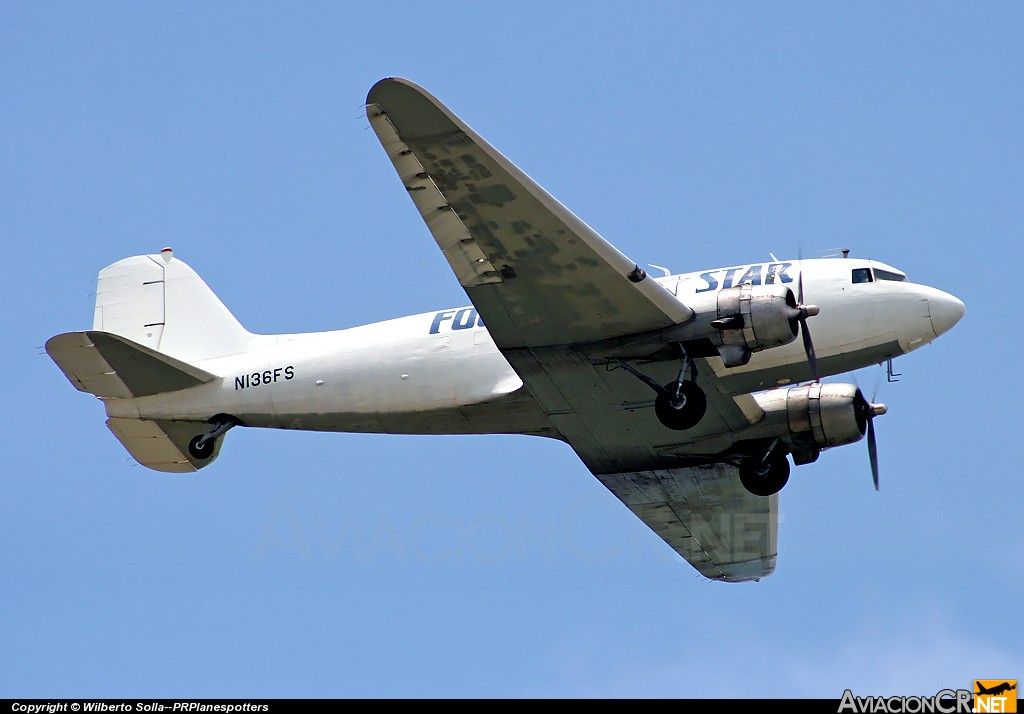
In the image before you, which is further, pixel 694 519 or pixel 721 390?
pixel 694 519

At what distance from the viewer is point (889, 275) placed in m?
24.1

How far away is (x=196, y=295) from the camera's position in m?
29.6

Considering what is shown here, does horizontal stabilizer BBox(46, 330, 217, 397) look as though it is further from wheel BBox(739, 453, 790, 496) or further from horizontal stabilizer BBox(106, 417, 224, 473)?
wheel BBox(739, 453, 790, 496)

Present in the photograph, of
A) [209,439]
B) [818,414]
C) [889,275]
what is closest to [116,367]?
[209,439]

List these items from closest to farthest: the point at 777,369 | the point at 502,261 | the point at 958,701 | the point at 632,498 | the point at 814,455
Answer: the point at 958,701 < the point at 502,261 < the point at 777,369 < the point at 814,455 < the point at 632,498

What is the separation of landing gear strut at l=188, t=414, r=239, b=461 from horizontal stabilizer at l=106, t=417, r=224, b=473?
95 mm

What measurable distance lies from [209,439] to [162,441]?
111cm

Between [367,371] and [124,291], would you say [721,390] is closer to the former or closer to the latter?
[367,371]

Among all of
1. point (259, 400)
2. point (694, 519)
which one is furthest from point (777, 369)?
point (259, 400)

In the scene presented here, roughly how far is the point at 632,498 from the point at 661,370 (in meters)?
5.31

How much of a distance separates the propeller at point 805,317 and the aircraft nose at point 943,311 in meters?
2.06

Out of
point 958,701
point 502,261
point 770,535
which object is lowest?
point 958,701

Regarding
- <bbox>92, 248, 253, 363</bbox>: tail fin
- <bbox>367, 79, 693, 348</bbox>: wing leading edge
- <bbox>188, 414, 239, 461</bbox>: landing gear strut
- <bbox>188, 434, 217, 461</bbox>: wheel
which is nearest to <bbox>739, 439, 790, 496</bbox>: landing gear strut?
<bbox>367, 79, 693, 348</bbox>: wing leading edge

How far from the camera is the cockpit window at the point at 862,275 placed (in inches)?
942
